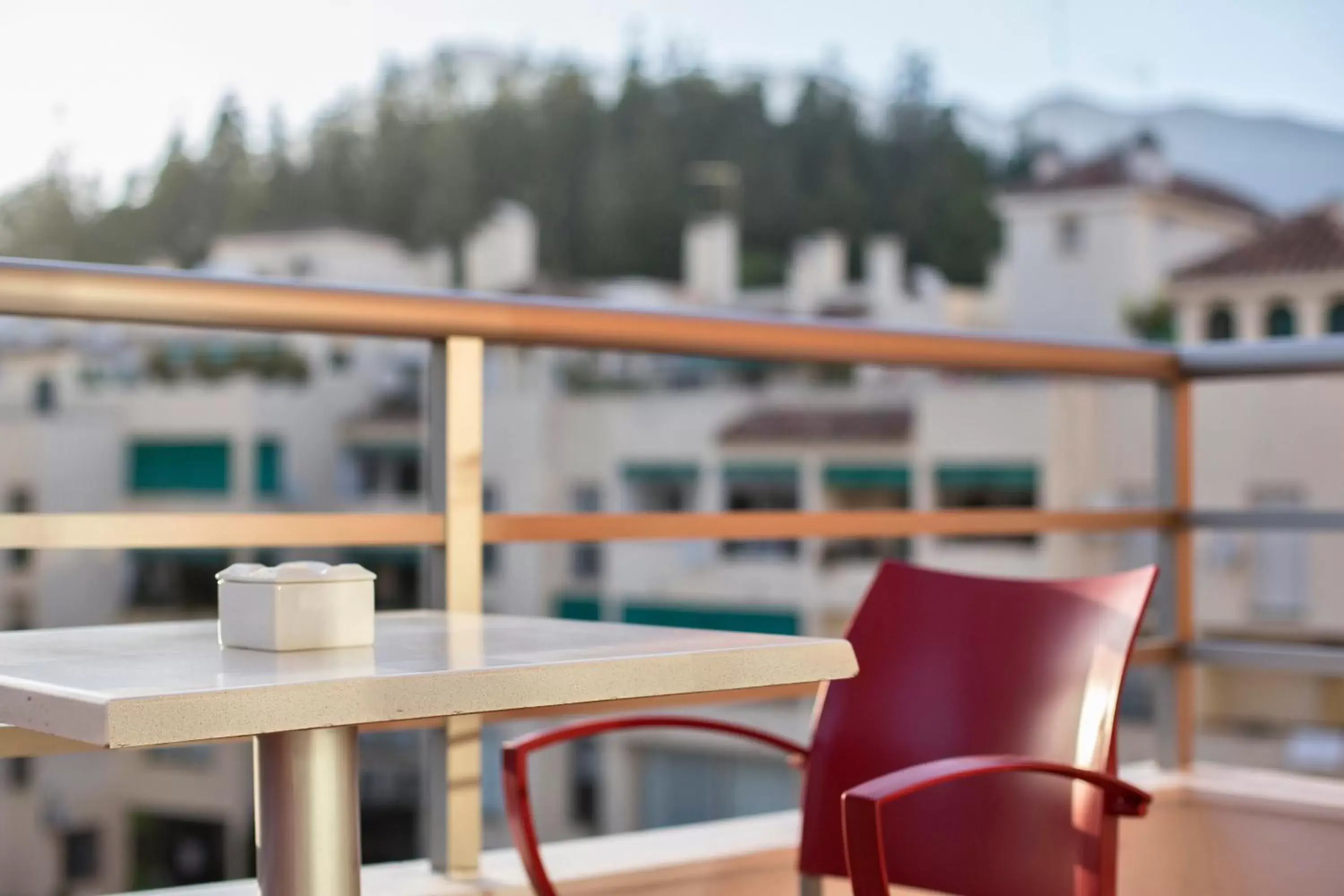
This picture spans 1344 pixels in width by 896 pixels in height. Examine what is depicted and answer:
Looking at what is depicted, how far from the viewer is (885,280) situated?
33219mm

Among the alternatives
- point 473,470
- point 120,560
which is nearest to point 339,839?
point 473,470

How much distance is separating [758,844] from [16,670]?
1.19m

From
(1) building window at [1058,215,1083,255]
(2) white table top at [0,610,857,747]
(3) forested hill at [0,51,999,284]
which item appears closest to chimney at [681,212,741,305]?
(3) forested hill at [0,51,999,284]

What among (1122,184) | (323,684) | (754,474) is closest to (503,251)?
(754,474)

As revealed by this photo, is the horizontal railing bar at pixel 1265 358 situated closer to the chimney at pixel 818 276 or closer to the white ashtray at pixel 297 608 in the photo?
the white ashtray at pixel 297 608

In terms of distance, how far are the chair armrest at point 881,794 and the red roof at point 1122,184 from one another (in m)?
31.1

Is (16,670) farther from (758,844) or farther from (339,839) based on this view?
(758,844)

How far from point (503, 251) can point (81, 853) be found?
1743 cm

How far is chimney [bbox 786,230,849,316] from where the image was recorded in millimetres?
33188

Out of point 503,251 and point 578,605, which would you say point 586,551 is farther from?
point 503,251

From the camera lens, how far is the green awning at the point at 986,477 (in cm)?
3142

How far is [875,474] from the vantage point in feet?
109

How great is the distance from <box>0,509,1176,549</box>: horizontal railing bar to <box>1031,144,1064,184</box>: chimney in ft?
100

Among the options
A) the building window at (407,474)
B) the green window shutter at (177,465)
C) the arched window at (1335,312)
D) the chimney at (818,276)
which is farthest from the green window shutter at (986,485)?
the green window shutter at (177,465)
